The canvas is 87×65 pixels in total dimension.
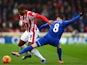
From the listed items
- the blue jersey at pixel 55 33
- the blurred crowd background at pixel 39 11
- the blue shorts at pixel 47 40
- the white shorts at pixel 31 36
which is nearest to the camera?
the blue shorts at pixel 47 40

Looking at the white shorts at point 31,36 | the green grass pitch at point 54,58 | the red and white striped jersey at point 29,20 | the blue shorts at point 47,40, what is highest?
the red and white striped jersey at point 29,20

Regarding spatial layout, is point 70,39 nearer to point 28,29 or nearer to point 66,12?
point 66,12

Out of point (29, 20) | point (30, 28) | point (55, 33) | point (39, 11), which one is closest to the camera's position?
point (55, 33)

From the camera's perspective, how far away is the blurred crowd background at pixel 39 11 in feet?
100

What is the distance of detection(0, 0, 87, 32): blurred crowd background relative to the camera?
30531 mm

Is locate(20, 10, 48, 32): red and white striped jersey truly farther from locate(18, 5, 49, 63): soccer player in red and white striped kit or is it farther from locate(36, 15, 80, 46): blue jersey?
locate(36, 15, 80, 46): blue jersey

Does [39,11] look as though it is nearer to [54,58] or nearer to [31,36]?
[54,58]

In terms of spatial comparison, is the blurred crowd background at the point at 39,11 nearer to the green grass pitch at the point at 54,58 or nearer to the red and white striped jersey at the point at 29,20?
the green grass pitch at the point at 54,58

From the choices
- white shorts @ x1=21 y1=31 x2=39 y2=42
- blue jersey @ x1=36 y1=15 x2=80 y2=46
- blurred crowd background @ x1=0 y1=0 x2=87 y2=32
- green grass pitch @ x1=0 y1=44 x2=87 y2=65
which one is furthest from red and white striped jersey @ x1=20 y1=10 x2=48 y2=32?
blurred crowd background @ x1=0 y1=0 x2=87 y2=32

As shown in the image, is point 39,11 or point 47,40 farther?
point 39,11

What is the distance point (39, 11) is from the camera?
102ft

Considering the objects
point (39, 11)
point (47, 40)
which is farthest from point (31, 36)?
point (39, 11)

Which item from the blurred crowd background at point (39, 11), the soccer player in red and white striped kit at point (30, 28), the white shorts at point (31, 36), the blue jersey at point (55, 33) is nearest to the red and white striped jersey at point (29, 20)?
the soccer player in red and white striped kit at point (30, 28)

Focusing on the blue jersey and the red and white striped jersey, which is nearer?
the blue jersey
